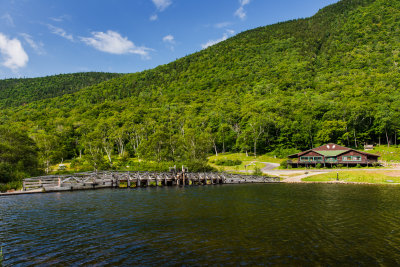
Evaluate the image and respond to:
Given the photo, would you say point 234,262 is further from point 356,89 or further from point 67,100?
point 67,100

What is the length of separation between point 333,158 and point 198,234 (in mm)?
75449

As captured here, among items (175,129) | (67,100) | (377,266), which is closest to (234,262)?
(377,266)

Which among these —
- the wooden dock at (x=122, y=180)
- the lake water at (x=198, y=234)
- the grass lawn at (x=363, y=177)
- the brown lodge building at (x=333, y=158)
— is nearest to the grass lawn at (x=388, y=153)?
the brown lodge building at (x=333, y=158)

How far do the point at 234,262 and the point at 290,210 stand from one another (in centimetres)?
1485

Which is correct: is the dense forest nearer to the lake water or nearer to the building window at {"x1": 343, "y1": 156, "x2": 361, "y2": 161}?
the building window at {"x1": 343, "y1": 156, "x2": 361, "y2": 161}

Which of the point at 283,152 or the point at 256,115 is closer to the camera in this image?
the point at 283,152

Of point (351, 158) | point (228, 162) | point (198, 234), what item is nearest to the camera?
point (198, 234)

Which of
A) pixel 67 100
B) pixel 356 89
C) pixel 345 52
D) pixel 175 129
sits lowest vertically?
pixel 175 129

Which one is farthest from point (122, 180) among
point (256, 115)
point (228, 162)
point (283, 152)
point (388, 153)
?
point (256, 115)

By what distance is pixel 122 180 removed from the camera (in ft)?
146

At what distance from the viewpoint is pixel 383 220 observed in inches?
787

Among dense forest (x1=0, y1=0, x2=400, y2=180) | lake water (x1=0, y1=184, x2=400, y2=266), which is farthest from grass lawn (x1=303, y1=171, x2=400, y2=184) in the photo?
dense forest (x1=0, y1=0, x2=400, y2=180)

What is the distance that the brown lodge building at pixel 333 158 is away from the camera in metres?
73.3

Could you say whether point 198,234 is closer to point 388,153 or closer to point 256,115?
point 388,153
